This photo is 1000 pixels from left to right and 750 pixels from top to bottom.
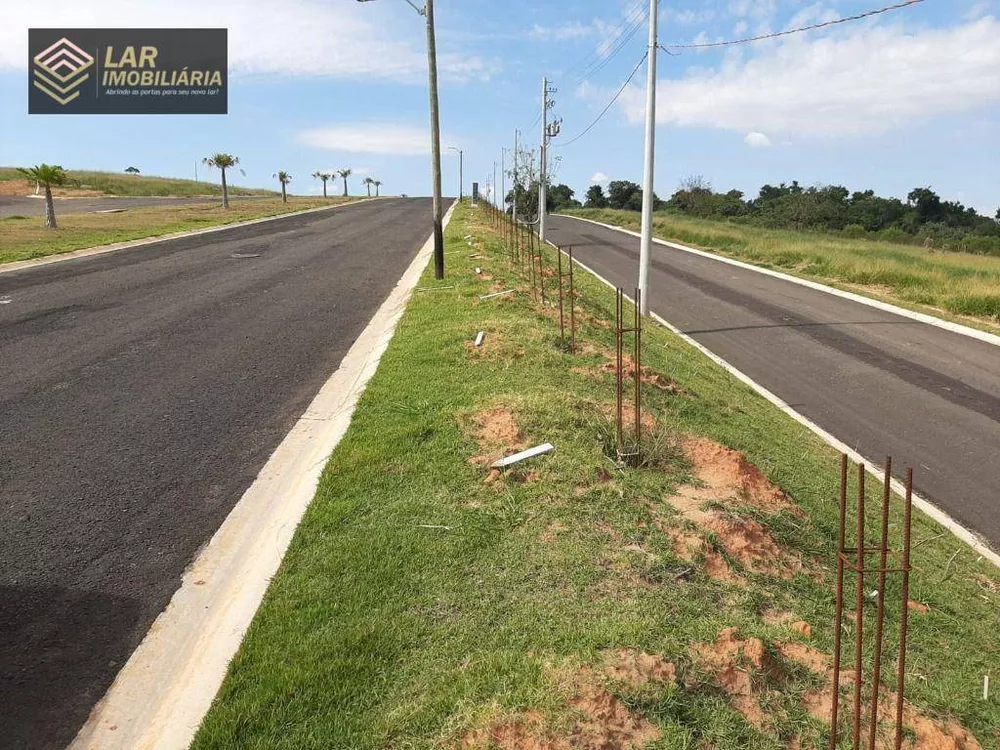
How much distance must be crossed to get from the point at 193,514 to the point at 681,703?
355 cm

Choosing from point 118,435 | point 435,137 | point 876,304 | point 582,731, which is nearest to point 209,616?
point 582,731

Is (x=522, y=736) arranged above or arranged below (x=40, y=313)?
below

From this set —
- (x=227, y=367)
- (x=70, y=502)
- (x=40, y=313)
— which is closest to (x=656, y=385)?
(x=227, y=367)

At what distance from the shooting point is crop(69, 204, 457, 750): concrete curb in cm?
327

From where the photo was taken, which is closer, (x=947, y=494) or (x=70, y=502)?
(x=70, y=502)

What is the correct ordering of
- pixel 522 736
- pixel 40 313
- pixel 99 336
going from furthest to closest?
1. pixel 40 313
2. pixel 99 336
3. pixel 522 736

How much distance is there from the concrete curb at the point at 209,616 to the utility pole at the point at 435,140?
30.2 feet

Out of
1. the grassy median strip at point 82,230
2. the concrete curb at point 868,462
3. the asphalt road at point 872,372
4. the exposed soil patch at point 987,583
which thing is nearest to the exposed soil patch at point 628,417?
the concrete curb at point 868,462

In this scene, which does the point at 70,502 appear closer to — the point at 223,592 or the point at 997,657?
the point at 223,592

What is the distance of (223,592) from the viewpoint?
4316 mm

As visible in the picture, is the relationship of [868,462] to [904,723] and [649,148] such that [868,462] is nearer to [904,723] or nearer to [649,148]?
[904,723]

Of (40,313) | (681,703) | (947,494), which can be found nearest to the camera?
(681,703)

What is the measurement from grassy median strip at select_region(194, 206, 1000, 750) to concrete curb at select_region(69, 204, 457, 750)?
0.43ft

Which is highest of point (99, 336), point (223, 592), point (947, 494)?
point (99, 336)
